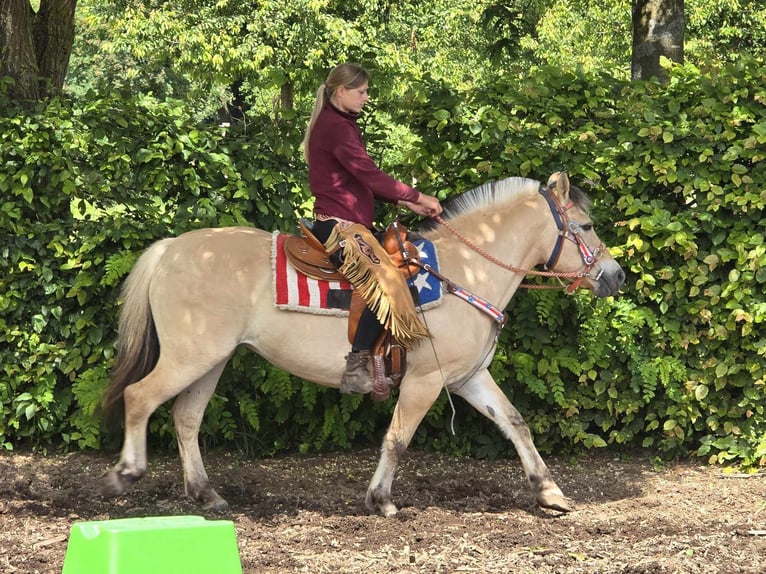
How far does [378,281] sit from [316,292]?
417 millimetres

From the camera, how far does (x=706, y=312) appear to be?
6988 mm

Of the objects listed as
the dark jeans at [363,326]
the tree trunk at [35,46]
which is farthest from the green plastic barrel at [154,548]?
the tree trunk at [35,46]

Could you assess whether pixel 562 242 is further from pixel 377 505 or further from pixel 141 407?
pixel 141 407

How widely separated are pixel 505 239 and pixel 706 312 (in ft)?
5.93

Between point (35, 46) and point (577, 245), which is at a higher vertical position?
point (35, 46)

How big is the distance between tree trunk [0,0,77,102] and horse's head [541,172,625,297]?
12.7 feet

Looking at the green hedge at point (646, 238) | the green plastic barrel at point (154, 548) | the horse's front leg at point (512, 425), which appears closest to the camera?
the green plastic barrel at point (154, 548)

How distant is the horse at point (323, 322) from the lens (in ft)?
19.2

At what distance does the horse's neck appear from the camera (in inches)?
237

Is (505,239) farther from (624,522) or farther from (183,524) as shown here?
(183,524)

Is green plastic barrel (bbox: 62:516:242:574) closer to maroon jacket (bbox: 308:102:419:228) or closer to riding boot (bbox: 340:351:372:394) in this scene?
riding boot (bbox: 340:351:372:394)

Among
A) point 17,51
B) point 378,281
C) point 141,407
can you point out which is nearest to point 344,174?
point 378,281

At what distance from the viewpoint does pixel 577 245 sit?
6.14m

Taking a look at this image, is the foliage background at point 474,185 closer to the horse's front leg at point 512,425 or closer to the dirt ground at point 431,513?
the dirt ground at point 431,513
